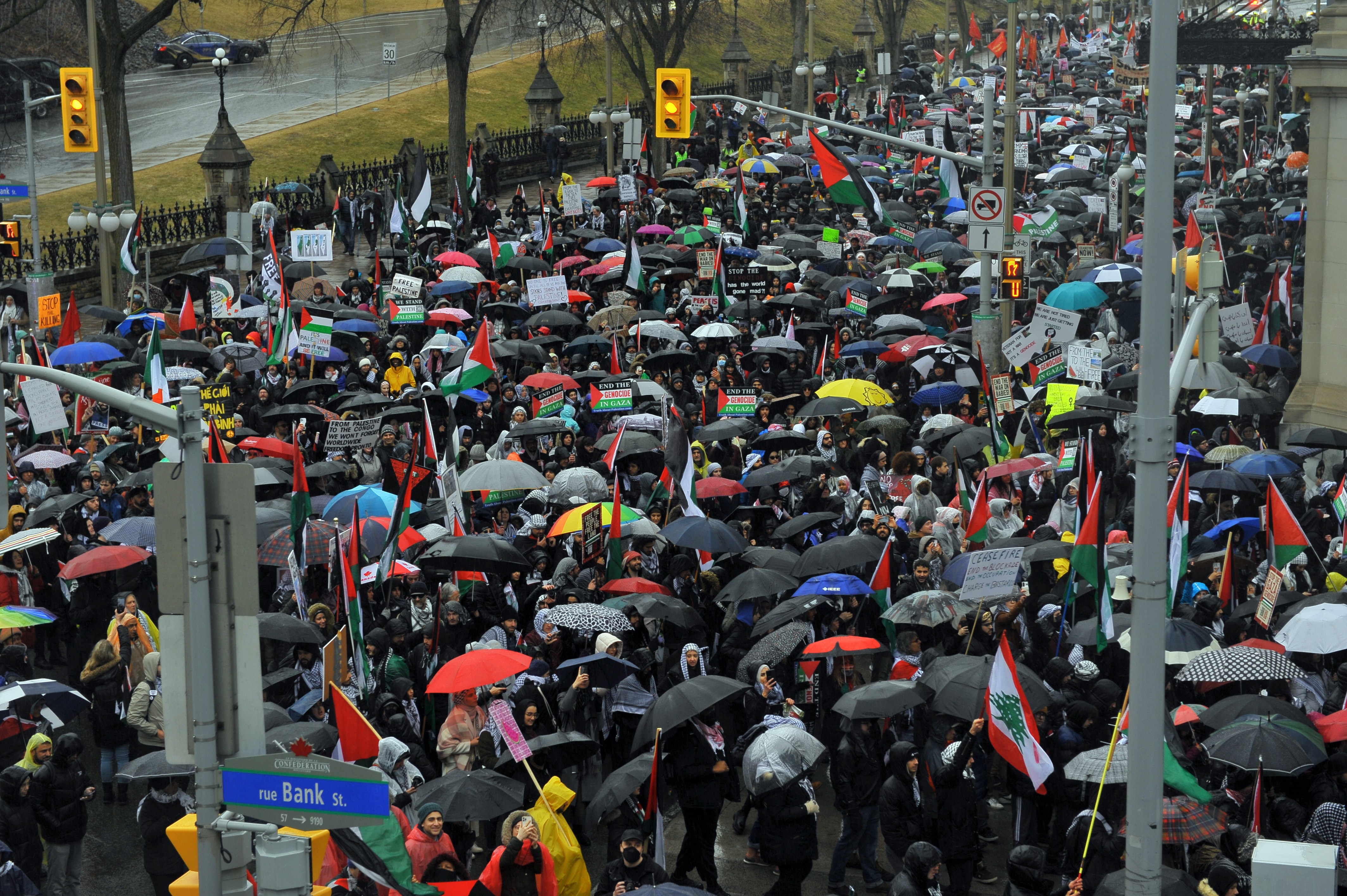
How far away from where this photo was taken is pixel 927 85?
70562 millimetres

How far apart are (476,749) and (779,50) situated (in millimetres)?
86180

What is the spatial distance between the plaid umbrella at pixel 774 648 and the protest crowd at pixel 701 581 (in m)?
0.04

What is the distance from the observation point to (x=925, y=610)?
13141mm

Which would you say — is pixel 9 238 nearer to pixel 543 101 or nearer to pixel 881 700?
pixel 881 700

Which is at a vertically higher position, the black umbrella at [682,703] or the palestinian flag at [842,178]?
the palestinian flag at [842,178]

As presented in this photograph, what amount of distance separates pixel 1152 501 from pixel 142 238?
30.0m

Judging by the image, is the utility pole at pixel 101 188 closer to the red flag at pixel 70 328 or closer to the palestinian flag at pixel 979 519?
the red flag at pixel 70 328

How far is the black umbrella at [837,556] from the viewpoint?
14.2 m

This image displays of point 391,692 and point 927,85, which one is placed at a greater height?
point 927,85

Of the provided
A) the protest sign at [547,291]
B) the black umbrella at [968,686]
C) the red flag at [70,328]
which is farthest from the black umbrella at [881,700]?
the red flag at [70,328]

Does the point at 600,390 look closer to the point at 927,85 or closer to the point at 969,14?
the point at 927,85

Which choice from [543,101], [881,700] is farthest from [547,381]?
Result: [543,101]

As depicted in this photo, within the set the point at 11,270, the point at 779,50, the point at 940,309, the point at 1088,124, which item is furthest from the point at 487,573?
the point at 779,50

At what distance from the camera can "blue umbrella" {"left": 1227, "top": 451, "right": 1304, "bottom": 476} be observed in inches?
674
